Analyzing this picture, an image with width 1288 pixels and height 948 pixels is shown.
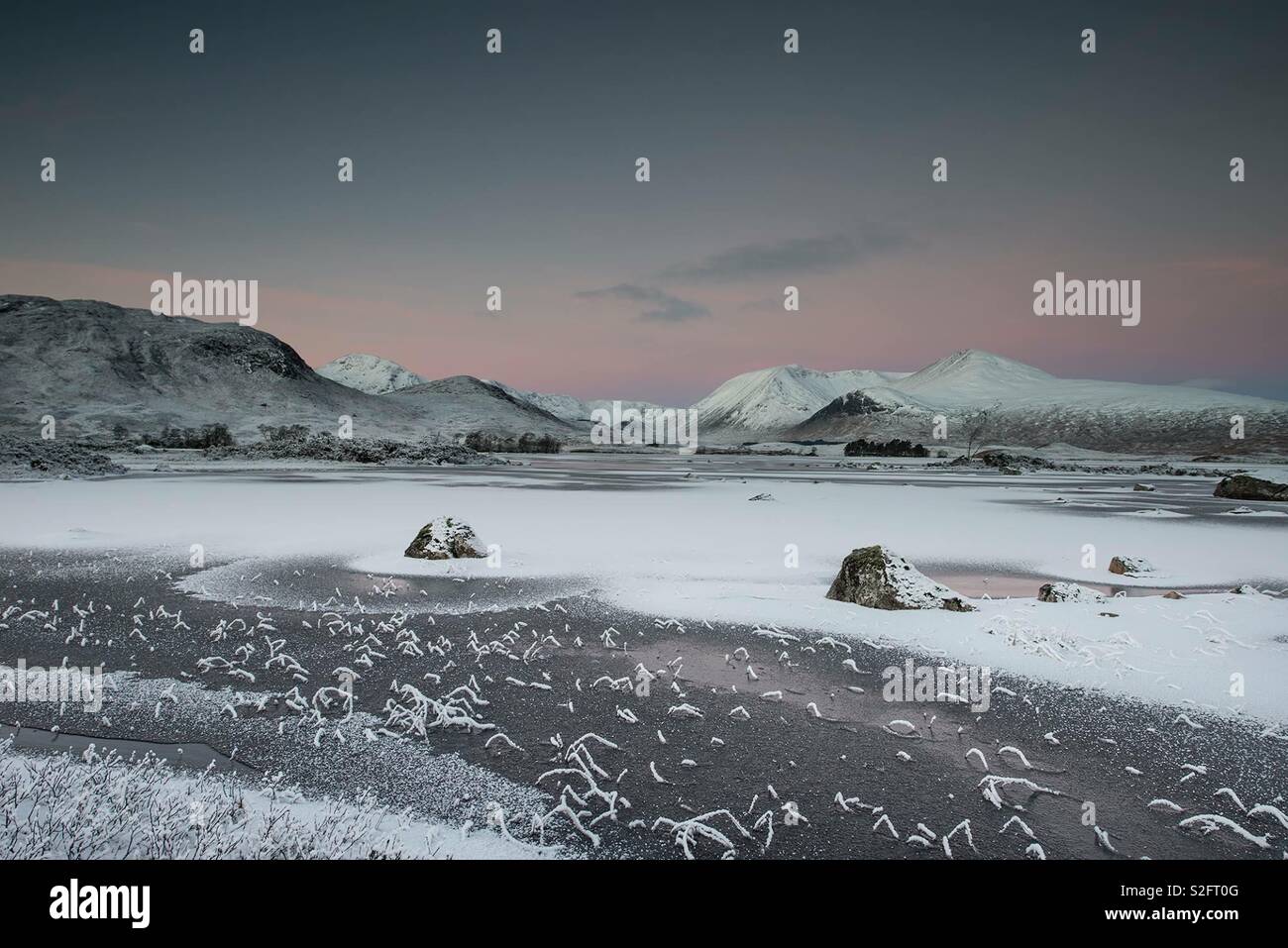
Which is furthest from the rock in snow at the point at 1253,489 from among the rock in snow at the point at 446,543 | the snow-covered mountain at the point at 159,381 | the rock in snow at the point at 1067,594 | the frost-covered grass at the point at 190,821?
the snow-covered mountain at the point at 159,381

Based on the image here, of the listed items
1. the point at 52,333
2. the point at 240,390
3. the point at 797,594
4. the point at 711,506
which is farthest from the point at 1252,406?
the point at 52,333

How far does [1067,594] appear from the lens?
9.92m

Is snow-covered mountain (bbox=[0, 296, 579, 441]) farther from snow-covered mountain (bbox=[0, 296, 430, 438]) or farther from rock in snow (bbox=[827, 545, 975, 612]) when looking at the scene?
rock in snow (bbox=[827, 545, 975, 612])

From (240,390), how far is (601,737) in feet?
619

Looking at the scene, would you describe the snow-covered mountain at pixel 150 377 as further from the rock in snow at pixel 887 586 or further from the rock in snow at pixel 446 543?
the rock in snow at pixel 887 586

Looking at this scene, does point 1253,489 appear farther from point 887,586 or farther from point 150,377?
point 150,377

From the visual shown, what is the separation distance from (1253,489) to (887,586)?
33238 mm

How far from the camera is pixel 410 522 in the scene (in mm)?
19750

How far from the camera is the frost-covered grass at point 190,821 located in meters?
3.62

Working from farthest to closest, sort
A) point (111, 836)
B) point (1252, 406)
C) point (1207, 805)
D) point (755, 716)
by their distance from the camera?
point (1252, 406)
point (755, 716)
point (1207, 805)
point (111, 836)

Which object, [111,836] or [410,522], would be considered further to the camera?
[410,522]

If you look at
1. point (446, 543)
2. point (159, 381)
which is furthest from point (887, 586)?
point (159, 381)

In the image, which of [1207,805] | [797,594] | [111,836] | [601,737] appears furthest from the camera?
[797,594]

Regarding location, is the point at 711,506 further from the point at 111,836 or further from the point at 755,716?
the point at 111,836
